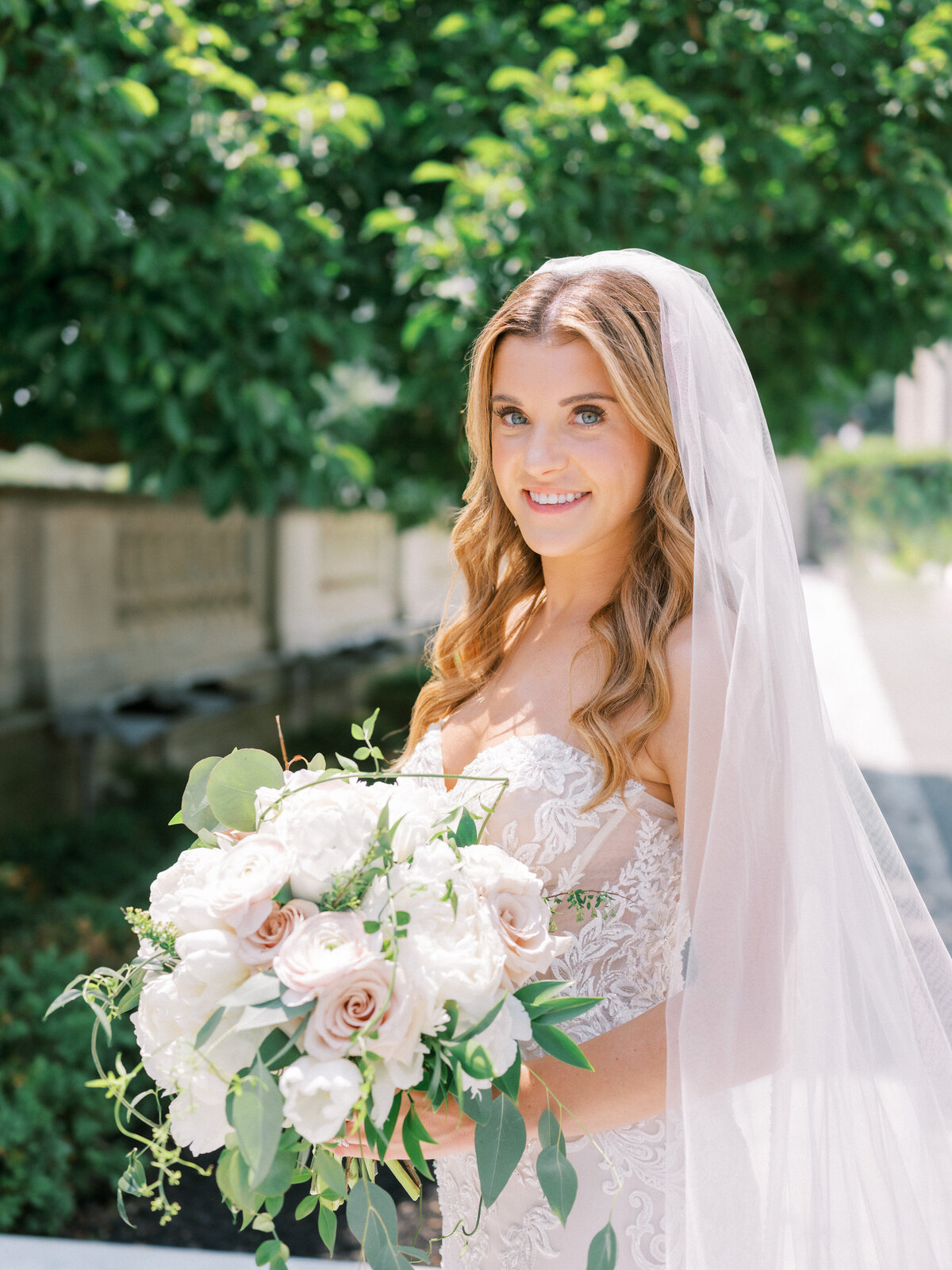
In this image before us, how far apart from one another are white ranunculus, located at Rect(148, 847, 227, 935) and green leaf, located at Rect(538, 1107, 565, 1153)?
0.46 meters

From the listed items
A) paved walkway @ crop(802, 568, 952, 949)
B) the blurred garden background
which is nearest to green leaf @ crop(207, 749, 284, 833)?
paved walkway @ crop(802, 568, 952, 949)

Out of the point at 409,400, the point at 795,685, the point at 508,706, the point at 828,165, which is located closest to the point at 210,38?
the point at 409,400

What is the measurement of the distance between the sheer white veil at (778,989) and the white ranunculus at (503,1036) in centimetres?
23

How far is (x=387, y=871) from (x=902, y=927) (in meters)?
0.80

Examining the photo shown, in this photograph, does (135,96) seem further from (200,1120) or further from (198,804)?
(200,1120)

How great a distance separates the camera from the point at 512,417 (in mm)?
1826

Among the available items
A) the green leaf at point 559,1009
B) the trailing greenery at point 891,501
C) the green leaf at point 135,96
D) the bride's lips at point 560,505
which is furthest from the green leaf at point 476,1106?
the trailing greenery at point 891,501

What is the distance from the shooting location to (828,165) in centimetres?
505

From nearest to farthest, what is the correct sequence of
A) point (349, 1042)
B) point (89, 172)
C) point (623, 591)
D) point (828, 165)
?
point (349, 1042) < point (623, 591) < point (89, 172) < point (828, 165)

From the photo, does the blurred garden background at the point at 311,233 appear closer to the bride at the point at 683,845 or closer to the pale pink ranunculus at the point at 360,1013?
the bride at the point at 683,845

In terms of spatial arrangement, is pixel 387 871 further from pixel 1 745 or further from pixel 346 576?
pixel 346 576

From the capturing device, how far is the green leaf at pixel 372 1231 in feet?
4.40

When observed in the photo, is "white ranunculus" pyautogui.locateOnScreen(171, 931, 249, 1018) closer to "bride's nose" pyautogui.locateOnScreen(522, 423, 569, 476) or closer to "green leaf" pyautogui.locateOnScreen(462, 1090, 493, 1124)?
"green leaf" pyautogui.locateOnScreen(462, 1090, 493, 1124)

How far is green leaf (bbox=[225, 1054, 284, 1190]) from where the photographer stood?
3.89ft
